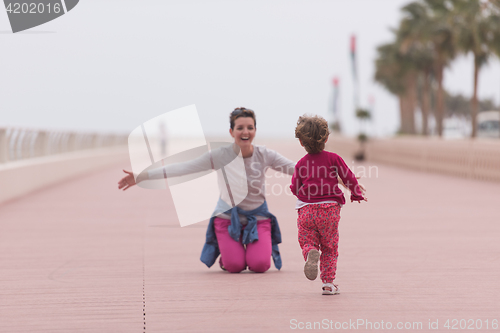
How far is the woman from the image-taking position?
6.02 m

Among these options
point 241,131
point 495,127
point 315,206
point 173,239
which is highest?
point 241,131

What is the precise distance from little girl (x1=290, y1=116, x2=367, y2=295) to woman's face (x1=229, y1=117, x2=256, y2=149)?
107 centimetres

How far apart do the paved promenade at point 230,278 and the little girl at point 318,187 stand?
0.44 m

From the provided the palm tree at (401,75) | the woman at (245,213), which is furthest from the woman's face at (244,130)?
the palm tree at (401,75)

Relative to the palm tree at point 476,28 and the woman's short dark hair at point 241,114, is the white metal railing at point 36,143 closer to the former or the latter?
the woman's short dark hair at point 241,114

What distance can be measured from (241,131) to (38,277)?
2.13m

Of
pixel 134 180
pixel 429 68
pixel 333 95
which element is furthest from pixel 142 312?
pixel 333 95

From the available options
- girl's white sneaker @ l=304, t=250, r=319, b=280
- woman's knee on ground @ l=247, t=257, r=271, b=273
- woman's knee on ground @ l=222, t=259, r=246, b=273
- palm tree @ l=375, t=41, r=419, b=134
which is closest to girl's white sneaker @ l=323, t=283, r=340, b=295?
girl's white sneaker @ l=304, t=250, r=319, b=280

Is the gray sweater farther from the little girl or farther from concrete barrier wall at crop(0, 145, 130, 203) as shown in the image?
concrete barrier wall at crop(0, 145, 130, 203)

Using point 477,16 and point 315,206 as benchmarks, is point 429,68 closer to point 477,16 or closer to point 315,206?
point 477,16

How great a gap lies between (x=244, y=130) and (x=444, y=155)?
16.9 m

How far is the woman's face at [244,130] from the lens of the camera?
599cm

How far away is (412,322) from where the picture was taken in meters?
4.34

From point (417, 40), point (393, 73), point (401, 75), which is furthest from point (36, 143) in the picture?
point (393, 73)
